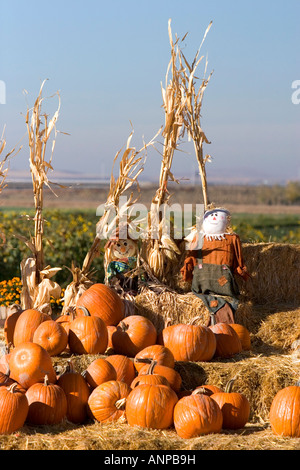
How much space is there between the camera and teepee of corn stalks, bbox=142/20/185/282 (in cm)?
628

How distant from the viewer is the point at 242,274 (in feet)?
20.1

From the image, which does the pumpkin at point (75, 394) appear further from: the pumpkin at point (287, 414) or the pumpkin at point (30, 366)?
the pumpkin at point (287, 414)

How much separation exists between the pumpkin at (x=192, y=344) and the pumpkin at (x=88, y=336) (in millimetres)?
551

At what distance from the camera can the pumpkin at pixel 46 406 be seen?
13.5ft

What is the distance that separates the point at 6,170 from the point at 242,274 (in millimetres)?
2449

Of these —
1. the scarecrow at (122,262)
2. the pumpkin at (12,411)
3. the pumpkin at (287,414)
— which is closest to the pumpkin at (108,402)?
the pumpkin at (12,411)

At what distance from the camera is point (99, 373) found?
14.5 ft

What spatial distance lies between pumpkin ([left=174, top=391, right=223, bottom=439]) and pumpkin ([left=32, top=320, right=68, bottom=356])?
1.17 meters

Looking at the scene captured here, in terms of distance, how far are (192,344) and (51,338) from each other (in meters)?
1.09

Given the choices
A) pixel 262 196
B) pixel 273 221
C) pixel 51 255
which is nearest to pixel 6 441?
pixel 51 255

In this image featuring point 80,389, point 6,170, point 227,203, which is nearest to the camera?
point 80,389

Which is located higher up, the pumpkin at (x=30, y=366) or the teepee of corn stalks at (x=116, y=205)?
the teepee of corn stalks at (x=116, y=205)
